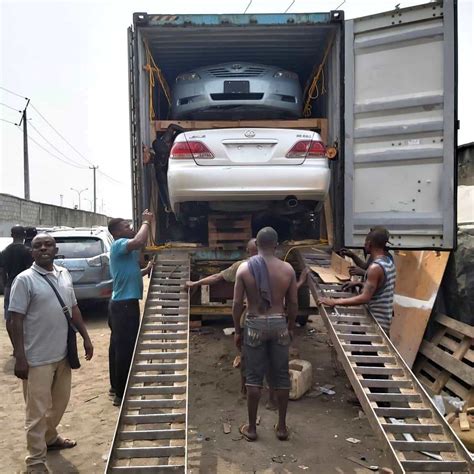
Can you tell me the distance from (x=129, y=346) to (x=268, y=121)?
9.19 feet

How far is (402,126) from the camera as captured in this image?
4.66 m

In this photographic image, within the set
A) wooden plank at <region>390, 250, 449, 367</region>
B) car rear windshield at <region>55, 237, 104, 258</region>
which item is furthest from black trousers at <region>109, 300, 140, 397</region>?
car rear windshield at <region>55, 237, 104, 258</region>

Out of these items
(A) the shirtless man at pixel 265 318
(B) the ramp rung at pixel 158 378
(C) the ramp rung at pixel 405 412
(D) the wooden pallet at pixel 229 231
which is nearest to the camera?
(C) the ramp rung at pixel 405 412

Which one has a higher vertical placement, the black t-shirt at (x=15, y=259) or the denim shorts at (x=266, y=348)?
the black t-shirt at (x=15, y=259)

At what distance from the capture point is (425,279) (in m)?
5.65

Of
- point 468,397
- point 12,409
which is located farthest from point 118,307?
point 468,397

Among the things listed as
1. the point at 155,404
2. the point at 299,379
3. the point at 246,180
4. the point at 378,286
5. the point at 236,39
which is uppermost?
the point at 236,39

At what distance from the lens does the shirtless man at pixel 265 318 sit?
369cm

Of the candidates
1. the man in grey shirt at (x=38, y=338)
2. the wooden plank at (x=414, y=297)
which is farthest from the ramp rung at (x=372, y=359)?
the man in grey shirt at (x=38, y=338)

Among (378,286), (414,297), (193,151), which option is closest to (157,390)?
(378,286)

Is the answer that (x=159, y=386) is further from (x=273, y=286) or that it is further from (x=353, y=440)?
(x=353, y=440)

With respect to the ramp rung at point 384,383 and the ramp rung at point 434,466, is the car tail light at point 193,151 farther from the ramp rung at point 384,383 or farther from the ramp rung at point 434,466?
the ramp rung at point 434,466

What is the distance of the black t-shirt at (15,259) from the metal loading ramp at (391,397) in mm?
3401

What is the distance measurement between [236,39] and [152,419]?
4.01 m
